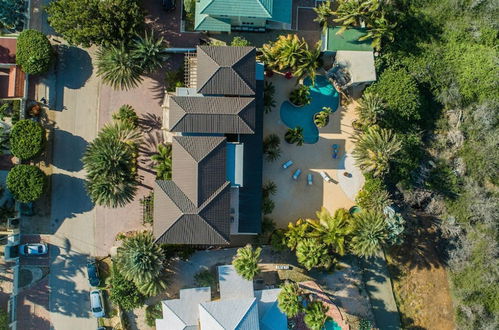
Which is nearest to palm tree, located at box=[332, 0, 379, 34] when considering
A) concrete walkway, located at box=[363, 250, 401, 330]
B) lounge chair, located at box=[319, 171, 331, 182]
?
lounge chair, located at box=[319, 171, 331, 182]

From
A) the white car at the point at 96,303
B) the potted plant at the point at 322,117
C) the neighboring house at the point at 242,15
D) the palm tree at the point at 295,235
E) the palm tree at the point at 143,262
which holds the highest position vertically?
the neighboring house at the point at 242,15

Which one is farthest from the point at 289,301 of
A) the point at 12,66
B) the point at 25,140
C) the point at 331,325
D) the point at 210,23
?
the point at 12,66

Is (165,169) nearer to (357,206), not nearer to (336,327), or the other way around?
(357,206)

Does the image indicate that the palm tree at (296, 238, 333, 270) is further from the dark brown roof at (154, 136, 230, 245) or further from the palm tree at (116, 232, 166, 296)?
the palm tree at (116, 232, 166, 296)

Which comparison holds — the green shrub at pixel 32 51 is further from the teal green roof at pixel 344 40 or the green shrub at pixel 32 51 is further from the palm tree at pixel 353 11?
the palm tree at pixel 353 11

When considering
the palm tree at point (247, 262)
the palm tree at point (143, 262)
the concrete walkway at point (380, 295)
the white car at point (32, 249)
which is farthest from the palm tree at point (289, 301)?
the white car at point (32, 249)

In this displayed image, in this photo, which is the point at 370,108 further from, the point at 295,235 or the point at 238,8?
the point at 238,8
